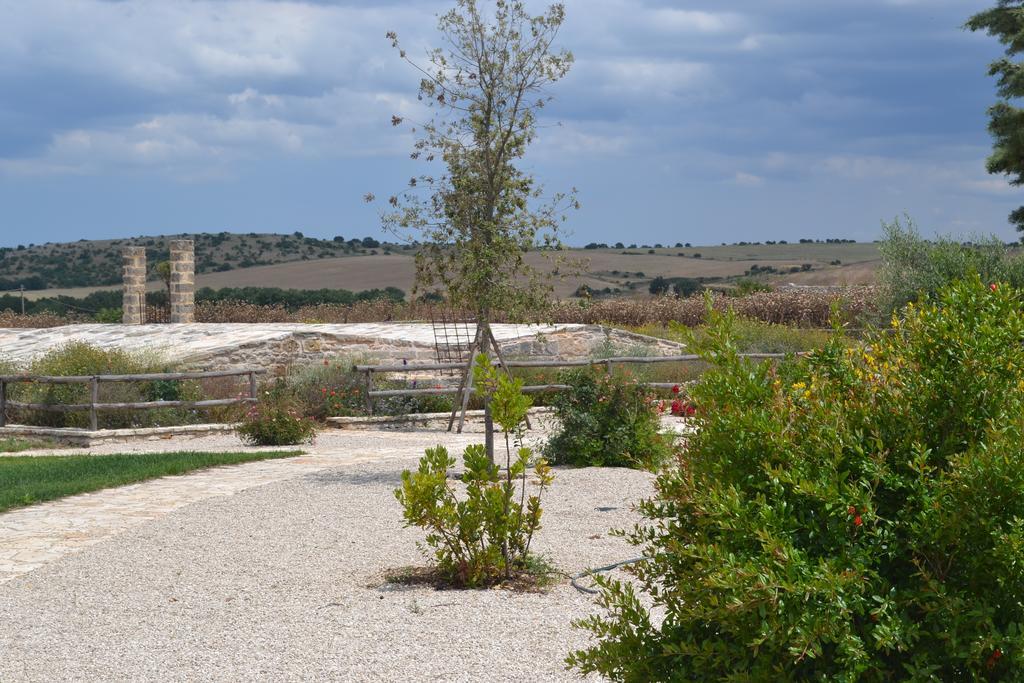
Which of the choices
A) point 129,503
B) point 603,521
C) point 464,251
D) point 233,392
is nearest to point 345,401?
point 233,392

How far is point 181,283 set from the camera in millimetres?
24031

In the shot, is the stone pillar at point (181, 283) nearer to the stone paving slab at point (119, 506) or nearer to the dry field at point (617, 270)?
the stone paving slab at point (119, 506)

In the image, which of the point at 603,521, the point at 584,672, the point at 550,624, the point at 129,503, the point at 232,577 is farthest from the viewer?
the point at 129,503

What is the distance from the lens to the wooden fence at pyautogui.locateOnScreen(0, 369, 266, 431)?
1445 centimetres

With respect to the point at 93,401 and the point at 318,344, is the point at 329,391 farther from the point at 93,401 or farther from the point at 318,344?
the point at 93,401

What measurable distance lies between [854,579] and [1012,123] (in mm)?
23807

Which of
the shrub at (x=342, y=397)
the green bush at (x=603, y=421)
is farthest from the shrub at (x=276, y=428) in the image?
the green bush at (x=603, y=421)

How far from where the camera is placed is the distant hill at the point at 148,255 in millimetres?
57938

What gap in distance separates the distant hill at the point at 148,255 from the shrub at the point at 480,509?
50.9 meters

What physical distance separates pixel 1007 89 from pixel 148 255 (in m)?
48.5

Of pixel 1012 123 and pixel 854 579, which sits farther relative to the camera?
pixel 1012 123

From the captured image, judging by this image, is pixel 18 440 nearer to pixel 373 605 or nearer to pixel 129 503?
pixel 129 503

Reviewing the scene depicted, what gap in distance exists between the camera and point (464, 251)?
35.2 feet

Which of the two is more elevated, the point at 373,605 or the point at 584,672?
the point at 584,672
